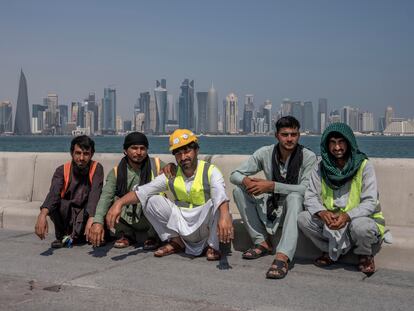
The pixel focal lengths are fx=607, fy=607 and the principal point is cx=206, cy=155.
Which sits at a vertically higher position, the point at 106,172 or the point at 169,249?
the point at 106,172

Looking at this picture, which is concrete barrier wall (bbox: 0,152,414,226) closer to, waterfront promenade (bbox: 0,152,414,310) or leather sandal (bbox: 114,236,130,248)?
waterfront promenade (bbox: 0,152,414,310)

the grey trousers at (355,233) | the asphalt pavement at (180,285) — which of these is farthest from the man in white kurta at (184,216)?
the grey trousers at (355,233)

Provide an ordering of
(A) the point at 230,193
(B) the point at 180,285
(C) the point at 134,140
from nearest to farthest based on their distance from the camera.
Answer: (B) the point at 180,285
(C) the point at 134,140
(A) the point at 230,193

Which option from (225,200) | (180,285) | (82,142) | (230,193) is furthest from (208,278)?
(230,193)

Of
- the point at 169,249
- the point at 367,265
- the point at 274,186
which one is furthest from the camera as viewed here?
the point at 169,249

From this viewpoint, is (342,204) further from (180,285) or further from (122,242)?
(122,242)

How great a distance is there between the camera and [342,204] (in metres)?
5.34

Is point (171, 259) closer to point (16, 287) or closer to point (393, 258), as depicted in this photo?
point (16, 287)

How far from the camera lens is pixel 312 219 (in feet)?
17.6

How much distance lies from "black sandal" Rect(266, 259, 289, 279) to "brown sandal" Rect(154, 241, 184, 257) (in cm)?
127

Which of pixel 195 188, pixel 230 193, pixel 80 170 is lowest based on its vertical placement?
pixel 230 193

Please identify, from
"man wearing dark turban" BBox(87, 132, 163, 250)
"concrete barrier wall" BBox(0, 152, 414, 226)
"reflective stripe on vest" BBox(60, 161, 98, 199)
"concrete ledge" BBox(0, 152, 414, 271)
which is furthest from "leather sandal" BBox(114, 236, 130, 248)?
"concrete barrier wall" BBox(0, 152, 414, 226)

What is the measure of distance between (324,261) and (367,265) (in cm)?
41

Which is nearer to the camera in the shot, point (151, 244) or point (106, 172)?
point (151, 244)
